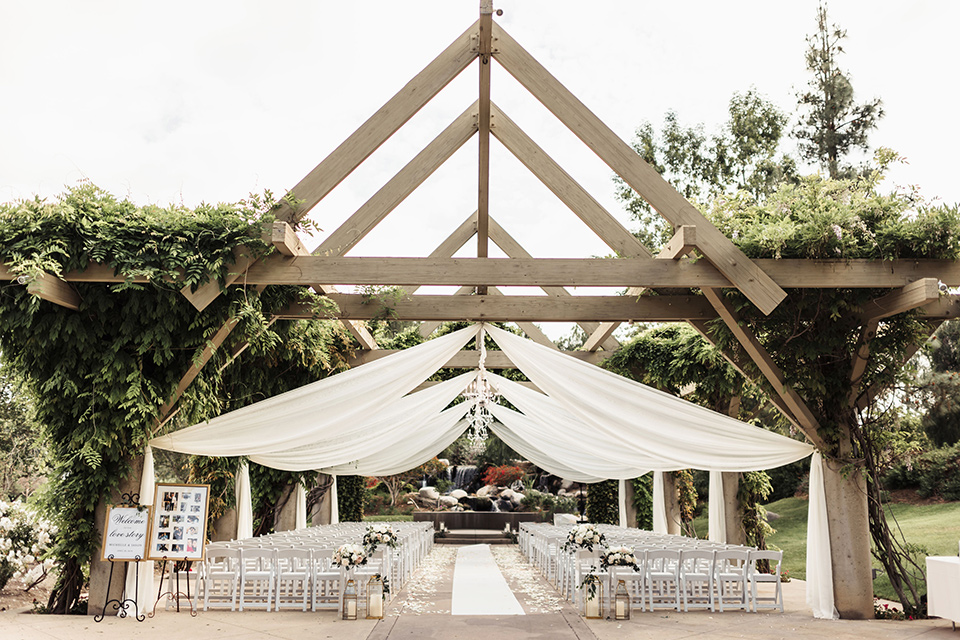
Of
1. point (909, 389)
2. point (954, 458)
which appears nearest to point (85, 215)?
point (909, 389)

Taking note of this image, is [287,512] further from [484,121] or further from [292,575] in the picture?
[484,121]

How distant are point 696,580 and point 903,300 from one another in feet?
12.1

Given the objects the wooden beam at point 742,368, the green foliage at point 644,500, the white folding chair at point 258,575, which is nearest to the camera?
the wooden beam at point 742,368

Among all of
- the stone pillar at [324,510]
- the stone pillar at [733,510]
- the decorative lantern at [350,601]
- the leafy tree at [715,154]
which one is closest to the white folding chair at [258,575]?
the decorative lantern at [350,601]

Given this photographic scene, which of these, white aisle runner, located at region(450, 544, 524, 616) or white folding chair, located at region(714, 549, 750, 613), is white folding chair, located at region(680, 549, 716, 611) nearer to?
white folding chair, located at region(714, 549, 750, 613)

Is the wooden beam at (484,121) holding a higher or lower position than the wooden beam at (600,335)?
higher

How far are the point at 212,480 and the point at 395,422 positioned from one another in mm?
3199

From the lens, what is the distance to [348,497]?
631 inches

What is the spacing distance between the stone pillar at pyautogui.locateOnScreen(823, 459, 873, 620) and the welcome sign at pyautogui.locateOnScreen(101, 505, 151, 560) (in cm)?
683

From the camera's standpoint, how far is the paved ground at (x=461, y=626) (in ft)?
19.5

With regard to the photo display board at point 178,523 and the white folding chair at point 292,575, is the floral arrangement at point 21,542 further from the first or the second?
the white folding chair at point 292,575

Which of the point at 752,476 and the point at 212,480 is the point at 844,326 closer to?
the point at 752,476

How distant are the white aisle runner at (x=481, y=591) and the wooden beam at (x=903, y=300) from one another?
4784 millimetres

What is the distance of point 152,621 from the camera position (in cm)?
646
